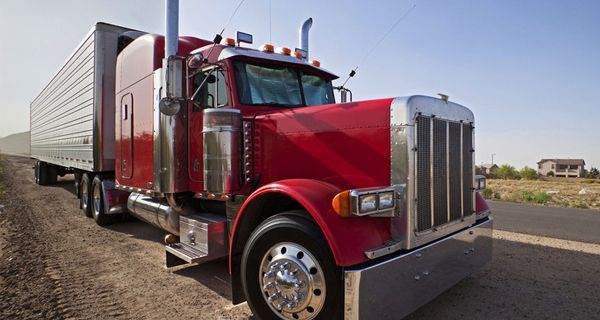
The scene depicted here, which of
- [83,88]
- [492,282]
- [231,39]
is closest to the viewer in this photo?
[492,282]

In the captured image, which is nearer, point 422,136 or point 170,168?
point 422,136

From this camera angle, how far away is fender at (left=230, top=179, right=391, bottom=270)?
2.57 metres

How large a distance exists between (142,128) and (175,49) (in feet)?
6.09

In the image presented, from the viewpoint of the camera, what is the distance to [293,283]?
2.79m

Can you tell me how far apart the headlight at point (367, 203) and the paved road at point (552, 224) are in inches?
231

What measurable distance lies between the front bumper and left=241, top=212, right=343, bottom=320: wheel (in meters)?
0.19

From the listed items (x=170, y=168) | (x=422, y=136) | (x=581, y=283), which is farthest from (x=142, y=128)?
(x=581, y=283)

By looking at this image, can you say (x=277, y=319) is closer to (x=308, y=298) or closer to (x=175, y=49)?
(x=308, y=298)

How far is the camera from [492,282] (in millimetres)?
4121

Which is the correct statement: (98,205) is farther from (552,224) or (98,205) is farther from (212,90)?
(552,224)

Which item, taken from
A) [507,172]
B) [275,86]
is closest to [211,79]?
[275,86]

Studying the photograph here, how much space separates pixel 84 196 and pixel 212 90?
5.78 m

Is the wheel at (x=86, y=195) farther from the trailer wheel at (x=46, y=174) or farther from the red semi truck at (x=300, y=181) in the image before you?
the trailer wheel at (x=46, y=174)

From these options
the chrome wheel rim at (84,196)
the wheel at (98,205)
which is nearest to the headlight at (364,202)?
the wheel at (98,205)
